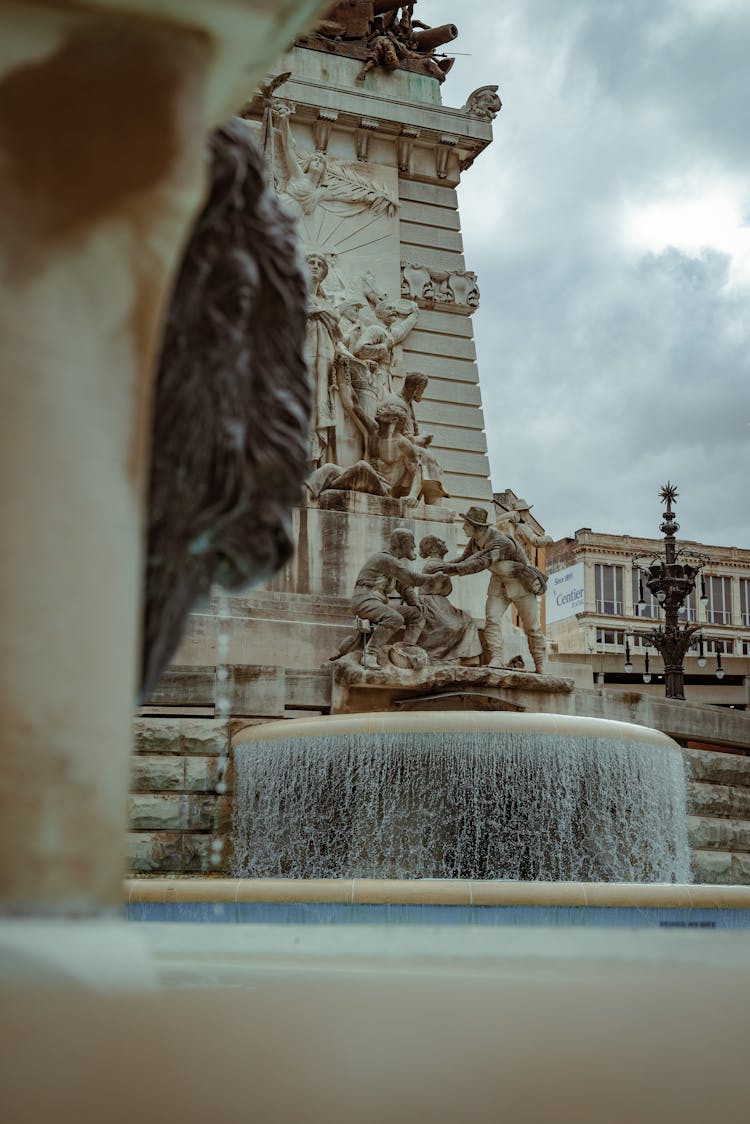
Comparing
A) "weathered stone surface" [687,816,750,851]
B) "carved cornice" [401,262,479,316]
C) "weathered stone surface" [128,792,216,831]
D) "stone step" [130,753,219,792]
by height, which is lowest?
"weathered stone surface" [687,816,750,851]

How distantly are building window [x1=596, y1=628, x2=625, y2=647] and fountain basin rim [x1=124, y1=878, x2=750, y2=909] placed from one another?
2225 inches

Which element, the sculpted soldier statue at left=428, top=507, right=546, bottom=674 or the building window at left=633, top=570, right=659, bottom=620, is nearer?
the sculpted soldier statue at left=428, top=507, right=546, bottom=674

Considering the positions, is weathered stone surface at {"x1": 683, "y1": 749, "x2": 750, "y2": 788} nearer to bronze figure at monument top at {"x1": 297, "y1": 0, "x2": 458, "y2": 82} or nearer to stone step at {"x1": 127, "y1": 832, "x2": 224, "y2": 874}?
stone step at {"x1": 127, "y1": 832, "x2": 224, "y2": 874}

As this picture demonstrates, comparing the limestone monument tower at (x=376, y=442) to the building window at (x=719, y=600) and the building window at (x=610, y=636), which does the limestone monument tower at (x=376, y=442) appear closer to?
the building window at (x=610, y=636)

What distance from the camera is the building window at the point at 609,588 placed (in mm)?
66125

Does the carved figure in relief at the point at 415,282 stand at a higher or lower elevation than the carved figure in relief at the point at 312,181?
lower

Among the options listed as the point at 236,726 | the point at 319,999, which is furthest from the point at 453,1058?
the point at 236,726

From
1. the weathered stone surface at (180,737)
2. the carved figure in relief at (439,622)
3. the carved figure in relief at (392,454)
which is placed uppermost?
the carved figure in relief at (392,454)

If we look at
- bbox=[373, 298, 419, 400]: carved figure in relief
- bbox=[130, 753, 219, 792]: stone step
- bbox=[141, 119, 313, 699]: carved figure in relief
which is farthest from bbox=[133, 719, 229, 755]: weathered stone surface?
bbox=[141, 119, 313, 699]: carved figure in relief

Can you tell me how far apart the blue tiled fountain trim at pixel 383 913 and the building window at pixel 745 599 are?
62608mm

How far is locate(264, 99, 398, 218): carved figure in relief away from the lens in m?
21.8

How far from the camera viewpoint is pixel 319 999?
5.77 feet

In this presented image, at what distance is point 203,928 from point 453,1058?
1.67 m

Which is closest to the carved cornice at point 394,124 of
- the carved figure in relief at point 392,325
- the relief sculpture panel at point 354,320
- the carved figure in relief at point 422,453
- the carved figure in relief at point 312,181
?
the relief sculpture panel at point 354,320
